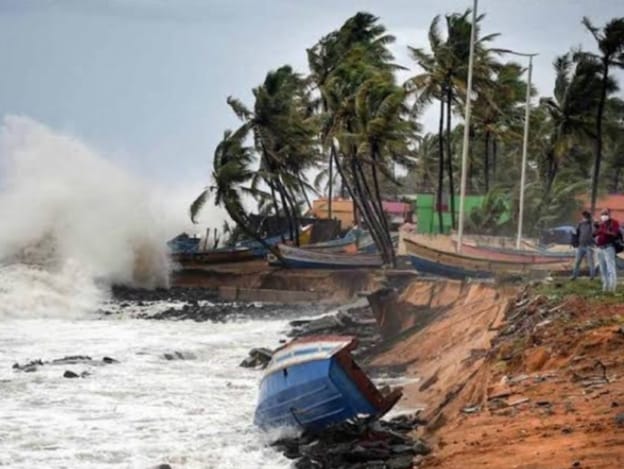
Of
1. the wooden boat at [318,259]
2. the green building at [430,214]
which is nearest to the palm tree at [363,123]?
the wooden boat at [318,259]

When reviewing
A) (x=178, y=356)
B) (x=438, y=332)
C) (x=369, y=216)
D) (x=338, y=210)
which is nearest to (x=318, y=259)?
(x=369, y=216)

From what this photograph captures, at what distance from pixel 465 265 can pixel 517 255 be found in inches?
76.0

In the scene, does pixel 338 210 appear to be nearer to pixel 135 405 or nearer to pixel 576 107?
pixel 576 107

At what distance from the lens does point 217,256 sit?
47.3 meters

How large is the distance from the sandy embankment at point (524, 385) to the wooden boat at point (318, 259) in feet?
67.6

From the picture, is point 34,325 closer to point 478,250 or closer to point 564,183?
point 478,250

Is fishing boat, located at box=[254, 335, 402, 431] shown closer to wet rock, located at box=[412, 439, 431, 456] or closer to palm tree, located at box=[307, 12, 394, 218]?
wet rock, located at box=[412, 439, 431, 456]

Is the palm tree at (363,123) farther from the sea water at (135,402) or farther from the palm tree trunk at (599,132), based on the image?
the sea water at (135,402)

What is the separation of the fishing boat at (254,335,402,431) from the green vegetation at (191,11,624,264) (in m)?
24.8

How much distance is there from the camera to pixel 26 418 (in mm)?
16500

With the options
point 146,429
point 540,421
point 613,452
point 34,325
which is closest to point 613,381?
point 540,421

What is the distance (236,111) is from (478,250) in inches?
786

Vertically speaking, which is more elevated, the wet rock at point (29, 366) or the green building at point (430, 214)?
the green building at point (430, 214)

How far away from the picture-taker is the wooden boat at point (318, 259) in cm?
4272
